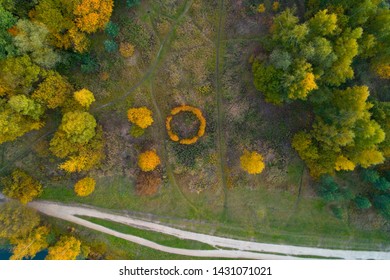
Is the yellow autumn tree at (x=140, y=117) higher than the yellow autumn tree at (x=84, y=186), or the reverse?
the yellow autumn tree at (x=140, y=117)

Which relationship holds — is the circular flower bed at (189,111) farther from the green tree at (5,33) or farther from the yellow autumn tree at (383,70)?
the yellow autumn tree at (383,70)

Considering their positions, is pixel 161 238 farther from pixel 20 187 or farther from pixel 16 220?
pixel 20 187

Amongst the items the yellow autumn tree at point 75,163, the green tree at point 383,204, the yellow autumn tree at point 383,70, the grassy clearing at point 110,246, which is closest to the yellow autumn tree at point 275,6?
the yellow autumn tree at point 383,70

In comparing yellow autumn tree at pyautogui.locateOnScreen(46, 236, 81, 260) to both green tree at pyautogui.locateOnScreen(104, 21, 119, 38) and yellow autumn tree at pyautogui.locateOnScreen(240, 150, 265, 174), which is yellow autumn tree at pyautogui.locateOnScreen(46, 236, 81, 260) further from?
green tree at pyautogui.locateOnScreen(104, 21, 119, 38)

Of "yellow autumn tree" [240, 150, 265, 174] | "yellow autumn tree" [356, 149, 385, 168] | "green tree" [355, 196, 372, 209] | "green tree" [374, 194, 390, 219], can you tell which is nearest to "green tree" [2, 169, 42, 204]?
"yellow autumn tree" [240, 150, 265, 174]

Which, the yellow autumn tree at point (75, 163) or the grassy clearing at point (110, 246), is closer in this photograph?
the yellow autumn tree at point (75, 163)

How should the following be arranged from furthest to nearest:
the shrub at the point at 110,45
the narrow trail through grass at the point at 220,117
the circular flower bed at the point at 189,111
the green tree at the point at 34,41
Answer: the circular flower bed at the point at 189,111 < the narrow trail through grass at the point at 220,117 < the shrub at the point at 110,45 < the green tree at the point at 34,41
